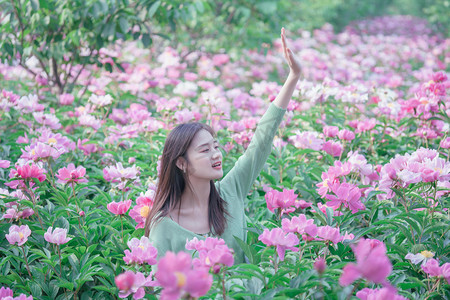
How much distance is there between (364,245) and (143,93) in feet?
11.3

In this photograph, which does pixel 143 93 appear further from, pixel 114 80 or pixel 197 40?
pixel 197 40

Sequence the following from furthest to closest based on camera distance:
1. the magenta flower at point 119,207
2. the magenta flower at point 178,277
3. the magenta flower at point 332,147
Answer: the magenta flower at point 332,147 < the magenta flower at point 119,207 < the magenta flower at point 178,277

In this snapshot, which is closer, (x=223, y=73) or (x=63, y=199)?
(x=63, y=199)

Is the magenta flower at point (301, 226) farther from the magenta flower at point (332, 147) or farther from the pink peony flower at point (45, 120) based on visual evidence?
the pink peony flower at point (45, 120)

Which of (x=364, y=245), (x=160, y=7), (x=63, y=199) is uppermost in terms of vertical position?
(x=160, y=7)

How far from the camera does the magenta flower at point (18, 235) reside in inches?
64.1

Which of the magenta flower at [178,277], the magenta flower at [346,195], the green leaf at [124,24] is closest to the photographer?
the magenta flower at [178,277]

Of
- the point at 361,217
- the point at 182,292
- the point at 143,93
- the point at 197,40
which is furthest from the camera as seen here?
the point at 197,40

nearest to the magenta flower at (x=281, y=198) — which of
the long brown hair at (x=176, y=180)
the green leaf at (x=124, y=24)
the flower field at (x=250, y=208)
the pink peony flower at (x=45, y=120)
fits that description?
the flower field at (x=250, y=208)

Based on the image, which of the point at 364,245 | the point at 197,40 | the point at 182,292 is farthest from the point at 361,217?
the point at 197,40

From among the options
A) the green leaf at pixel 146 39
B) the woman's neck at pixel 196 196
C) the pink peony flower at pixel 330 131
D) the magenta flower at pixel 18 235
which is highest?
the green leaf at pixel 146 39

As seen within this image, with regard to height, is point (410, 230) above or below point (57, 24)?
below

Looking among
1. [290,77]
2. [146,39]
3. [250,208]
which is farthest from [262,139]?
[146,39]

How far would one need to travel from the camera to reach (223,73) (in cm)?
539
